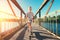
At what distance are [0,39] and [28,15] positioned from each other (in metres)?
2.04

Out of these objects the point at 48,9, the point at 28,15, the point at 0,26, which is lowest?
the point at 0,26

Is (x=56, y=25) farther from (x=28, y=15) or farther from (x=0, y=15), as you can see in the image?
(x=0, y=15)

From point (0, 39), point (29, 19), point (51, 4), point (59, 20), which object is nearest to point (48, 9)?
point (51, 4)

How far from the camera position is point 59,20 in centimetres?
1113

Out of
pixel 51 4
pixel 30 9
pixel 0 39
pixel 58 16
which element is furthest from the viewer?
pixel 51 4

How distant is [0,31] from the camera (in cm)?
955

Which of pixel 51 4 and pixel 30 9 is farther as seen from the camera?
pixel 51 4

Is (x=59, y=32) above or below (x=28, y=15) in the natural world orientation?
below

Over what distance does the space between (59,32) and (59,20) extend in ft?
2.52

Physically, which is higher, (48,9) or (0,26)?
(48,9)

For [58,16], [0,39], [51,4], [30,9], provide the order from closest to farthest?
[0,39] < [30,9] < [58,16] < [51,4]

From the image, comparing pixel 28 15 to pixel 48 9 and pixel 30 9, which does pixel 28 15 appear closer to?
pixel 30 9

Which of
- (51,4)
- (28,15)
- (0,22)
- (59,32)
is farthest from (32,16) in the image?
(51,4)

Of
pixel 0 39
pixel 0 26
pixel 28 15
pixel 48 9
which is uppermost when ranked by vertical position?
pixel 48 9
